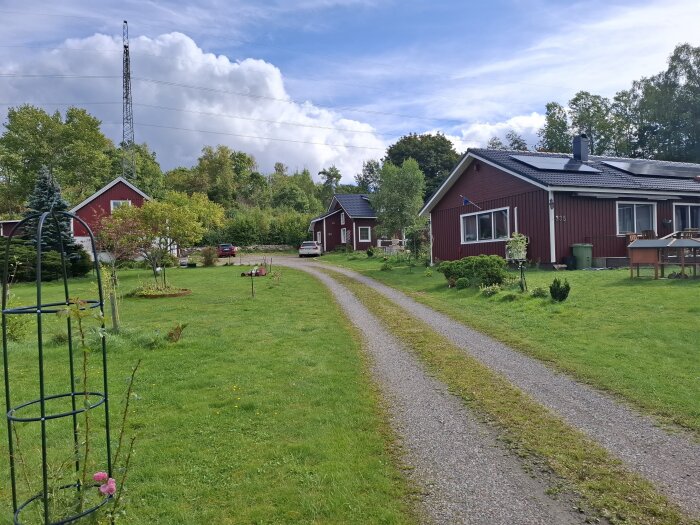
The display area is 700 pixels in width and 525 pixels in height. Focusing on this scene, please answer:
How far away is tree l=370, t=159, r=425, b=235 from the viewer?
34.1m

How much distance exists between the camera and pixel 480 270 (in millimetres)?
14406

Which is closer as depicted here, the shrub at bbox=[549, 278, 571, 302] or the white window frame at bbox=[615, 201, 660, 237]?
the shrub at bbox=[549, 278, 571, 302]

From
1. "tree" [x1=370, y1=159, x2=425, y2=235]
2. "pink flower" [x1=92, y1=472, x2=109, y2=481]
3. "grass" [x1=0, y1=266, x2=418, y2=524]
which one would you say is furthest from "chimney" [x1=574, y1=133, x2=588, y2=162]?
"pink flower" [x1=92, y1=472, x2=109, y2=481]

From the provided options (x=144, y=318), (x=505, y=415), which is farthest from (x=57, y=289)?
(x=505, y=415)

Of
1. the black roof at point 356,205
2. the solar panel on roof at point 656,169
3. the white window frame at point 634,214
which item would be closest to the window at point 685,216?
the white window frame at point 634,214

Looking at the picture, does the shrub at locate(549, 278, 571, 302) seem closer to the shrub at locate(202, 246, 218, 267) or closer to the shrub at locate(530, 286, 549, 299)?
the shrub at locate(530, 286, 549, 299)

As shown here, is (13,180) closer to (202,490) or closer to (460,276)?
(460,276)

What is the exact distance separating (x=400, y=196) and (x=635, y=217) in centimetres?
1667

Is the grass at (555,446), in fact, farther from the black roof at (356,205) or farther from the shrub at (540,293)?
the black roof at (356,205)

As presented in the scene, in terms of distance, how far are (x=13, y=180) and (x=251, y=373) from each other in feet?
174

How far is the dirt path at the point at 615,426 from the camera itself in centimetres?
374

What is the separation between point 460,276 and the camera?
14977 millimetres

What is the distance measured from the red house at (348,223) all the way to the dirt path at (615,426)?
109ft

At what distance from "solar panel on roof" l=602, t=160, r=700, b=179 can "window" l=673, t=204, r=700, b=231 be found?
1.51 metres
